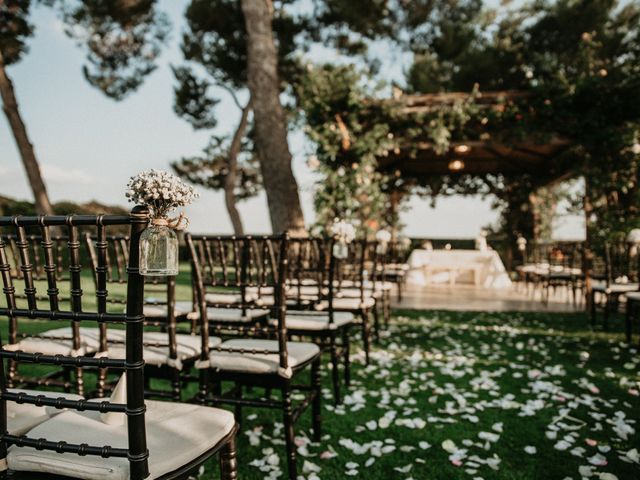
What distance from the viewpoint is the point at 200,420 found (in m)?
1.27

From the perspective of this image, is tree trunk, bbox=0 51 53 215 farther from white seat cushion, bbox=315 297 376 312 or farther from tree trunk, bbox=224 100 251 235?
white seat cushion, bbox=315 297 376 312

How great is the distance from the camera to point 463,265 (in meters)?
10.3

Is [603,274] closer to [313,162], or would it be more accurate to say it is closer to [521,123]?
[521,123]

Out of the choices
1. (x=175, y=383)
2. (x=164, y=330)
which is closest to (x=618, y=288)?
(x=164, y=330)

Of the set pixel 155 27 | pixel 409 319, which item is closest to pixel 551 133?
pixel 409 319

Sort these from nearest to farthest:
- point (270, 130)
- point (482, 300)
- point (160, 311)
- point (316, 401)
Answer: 1. point (316, 401)
2. point (160, 311)
3. point (270, 130)
4. point (482, 300)

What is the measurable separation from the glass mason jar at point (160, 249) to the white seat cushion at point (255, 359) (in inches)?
35.0

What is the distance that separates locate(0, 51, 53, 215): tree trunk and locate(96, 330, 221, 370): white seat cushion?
28.4 feet

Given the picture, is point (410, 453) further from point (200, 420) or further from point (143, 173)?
point (143, 173)

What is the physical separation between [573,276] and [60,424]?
6732 mm

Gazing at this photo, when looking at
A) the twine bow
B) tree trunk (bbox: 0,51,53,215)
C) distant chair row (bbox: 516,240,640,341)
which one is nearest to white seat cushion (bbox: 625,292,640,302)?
distant chair row (bbox: 516,240,640,341)

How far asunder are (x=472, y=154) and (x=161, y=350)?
28.1 ft

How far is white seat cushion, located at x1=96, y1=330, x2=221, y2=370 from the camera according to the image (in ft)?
6.50

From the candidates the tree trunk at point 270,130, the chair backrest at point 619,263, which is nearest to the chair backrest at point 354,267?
the tree trunk at point 270,130
